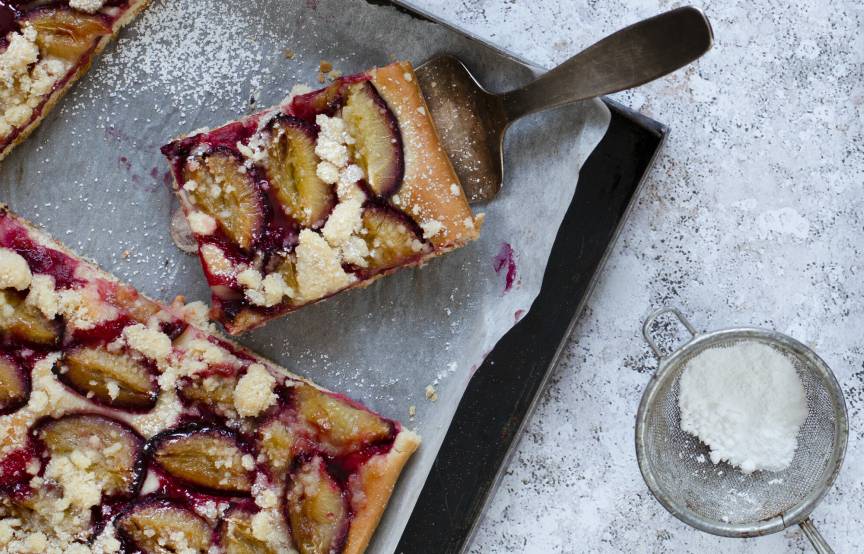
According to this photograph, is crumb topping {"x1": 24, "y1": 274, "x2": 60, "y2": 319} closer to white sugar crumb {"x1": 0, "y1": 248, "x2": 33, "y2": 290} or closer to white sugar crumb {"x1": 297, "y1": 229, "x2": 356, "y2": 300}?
white sugar crumb {"x1": 0, "y1": 248, "x2": 33, "y2": 290}

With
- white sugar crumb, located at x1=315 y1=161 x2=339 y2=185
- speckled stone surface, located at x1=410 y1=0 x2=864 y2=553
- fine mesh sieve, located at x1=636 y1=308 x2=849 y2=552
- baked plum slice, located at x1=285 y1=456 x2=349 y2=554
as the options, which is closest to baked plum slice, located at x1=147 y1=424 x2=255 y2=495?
baked plum slice, located at x1=285 y1=456 x2=349 y2=554

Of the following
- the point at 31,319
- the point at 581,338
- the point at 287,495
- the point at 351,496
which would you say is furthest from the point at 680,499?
the point at 31,319

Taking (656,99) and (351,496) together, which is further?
(656,99)

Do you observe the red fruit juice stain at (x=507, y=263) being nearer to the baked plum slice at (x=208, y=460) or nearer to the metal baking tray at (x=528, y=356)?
the metal baking tray at (x=528, y=356)

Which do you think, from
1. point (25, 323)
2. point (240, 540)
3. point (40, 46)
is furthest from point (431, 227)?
Result: point (40, 46)

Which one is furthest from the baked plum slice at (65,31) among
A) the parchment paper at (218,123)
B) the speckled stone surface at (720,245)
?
the speckled stone surface at (720,245)

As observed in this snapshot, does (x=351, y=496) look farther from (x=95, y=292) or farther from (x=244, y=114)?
(x=244, y=114)

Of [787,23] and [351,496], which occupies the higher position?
[787,23]
